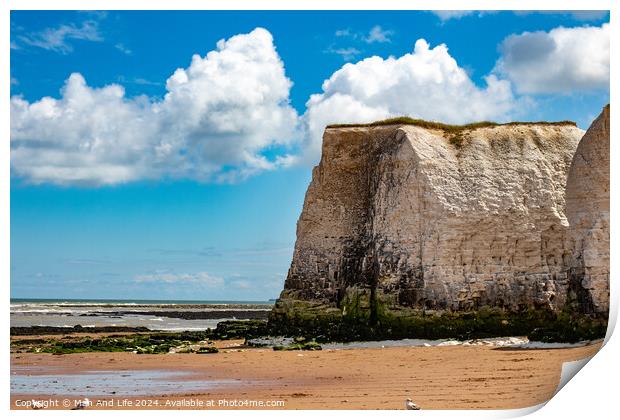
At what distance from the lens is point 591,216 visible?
17.8m

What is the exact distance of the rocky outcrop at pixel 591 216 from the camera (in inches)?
693

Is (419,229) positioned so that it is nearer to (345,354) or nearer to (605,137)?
(345,354)

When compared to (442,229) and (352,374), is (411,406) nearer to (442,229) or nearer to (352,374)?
(352,374)

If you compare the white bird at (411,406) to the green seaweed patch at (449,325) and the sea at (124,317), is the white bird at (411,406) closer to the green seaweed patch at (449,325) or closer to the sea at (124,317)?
the green seaweed patch at (449,325)

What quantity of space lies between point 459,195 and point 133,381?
35.0 ft

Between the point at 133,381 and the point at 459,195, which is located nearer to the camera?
A: the point at 133,381

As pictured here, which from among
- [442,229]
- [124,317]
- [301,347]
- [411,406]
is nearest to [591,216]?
[442,229]

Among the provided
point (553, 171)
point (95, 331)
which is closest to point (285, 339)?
point (553, 171)

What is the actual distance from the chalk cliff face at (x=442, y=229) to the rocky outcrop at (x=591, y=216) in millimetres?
2309

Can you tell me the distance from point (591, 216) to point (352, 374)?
644cm

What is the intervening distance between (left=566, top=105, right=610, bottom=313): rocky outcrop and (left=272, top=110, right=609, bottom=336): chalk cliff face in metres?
2.31

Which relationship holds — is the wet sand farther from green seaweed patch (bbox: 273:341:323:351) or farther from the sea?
the sea
